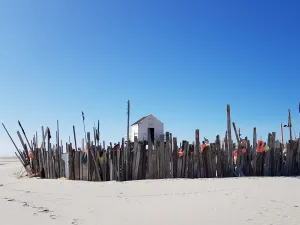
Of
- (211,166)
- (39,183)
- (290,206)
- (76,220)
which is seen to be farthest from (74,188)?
(290,206)

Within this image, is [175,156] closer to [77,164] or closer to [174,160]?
[174,160]

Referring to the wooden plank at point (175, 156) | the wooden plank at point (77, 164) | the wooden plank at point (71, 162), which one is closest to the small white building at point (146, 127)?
the wooden plank at point (71, 162)

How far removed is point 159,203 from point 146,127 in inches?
793

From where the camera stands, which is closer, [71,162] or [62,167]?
[71,162]

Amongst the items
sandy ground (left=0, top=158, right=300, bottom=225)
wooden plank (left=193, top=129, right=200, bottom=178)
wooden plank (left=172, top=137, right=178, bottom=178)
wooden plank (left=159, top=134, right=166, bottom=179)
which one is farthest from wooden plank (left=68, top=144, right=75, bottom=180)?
wooden plank (left=193, top=129, right=200, bottom=178)

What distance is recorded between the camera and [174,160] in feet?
34.4

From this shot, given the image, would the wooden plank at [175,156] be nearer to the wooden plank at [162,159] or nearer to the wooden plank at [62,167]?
the wooden plank at [162,159]

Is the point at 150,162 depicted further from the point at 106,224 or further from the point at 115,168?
the point at 106,224

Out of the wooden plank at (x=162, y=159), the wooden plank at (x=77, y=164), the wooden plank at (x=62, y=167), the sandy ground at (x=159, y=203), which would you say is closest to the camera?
the sandy ground at (x=159, y=203)

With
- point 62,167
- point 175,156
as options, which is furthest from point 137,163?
point 62,167

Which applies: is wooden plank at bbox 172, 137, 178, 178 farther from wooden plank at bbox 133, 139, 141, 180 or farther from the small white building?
the small white building

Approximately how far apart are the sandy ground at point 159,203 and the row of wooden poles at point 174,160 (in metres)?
0.83

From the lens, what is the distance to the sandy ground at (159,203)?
5.36 meters

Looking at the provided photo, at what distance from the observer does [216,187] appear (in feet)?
28.0
